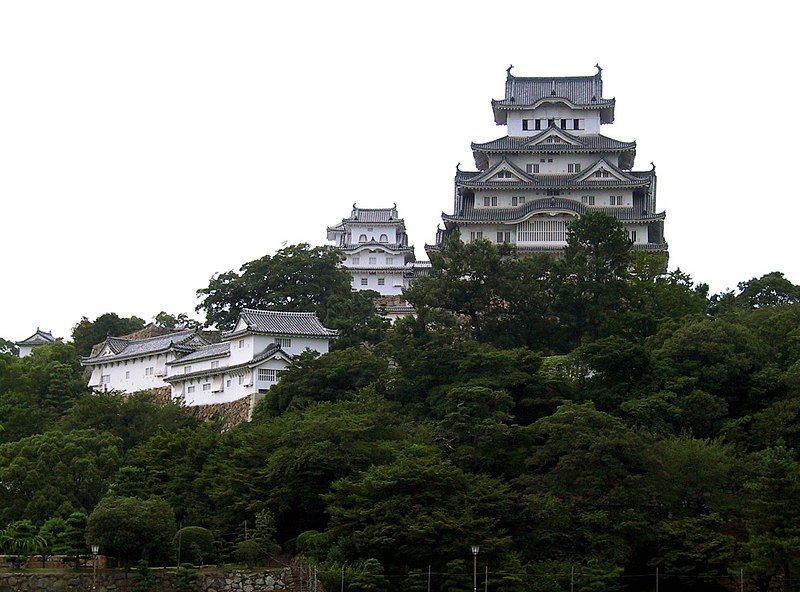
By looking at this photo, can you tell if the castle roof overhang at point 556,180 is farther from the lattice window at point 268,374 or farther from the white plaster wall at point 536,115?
the lattice window at point 268,374

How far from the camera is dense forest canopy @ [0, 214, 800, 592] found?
Answer: 32.8 metres

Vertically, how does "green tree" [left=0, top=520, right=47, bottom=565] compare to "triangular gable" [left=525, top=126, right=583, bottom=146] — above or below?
below

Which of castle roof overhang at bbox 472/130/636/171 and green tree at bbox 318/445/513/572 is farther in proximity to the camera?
castle roof overhang at bbox 472/130/636/171

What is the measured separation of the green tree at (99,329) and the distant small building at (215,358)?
6.50m

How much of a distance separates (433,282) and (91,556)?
17943mm

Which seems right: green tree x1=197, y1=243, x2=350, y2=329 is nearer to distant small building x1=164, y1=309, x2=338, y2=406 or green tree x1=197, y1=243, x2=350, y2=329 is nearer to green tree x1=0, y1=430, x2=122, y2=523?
distant small building x1=164, y1=309, x2=338, y2=406

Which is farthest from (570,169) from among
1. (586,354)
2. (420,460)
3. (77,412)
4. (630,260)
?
(420,460)

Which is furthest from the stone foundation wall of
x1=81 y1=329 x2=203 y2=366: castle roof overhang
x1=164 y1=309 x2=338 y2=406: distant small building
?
x1=81 y1=329 x2=203 y2=366: castle roof overhang

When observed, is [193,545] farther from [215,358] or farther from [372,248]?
[372,248]

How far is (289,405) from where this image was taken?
4300 cm

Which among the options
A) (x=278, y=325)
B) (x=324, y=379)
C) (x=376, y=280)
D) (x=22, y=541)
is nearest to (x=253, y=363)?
(x=278, y=325)

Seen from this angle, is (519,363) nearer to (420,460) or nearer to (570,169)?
(420,460)

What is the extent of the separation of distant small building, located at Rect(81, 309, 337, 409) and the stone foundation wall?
1437 centimetres

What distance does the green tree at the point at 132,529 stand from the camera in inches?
1331
